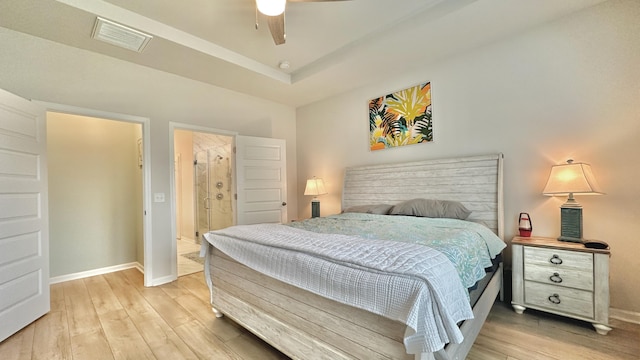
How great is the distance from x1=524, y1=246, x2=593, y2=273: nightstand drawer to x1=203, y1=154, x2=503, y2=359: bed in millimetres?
268

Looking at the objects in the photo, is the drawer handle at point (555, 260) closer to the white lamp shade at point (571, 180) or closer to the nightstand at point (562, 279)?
the nightstand at point (562, 279)

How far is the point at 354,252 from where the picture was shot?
137 centimetres

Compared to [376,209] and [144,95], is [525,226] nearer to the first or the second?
[376,209]

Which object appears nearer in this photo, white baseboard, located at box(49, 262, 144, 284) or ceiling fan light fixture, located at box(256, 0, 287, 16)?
ceiling fan light fixture, located at box(256, 0, 287, 16)

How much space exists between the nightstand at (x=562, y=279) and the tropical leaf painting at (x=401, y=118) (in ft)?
5.22

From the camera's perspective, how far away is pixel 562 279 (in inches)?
82.4

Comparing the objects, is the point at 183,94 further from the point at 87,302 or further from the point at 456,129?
the point at 456,129

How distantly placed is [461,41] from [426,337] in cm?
294

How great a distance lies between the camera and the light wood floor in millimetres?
1792

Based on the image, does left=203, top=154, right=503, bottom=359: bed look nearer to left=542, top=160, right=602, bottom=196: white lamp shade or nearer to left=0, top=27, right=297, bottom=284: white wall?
left=542, top=160, right=602, bottom=196: white lamp shade

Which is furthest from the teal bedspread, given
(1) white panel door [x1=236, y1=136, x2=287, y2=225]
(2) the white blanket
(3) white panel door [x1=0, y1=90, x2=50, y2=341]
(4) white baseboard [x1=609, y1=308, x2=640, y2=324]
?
(3) white panel door [x1=0, y1=90, x2=50, y2=341]

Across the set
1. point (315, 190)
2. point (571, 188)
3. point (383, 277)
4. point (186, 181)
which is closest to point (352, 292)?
point (383, 277)

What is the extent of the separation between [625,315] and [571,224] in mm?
831

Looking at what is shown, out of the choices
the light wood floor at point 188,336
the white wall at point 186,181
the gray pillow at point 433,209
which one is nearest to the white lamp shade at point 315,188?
the gray pillow at point 433,209
